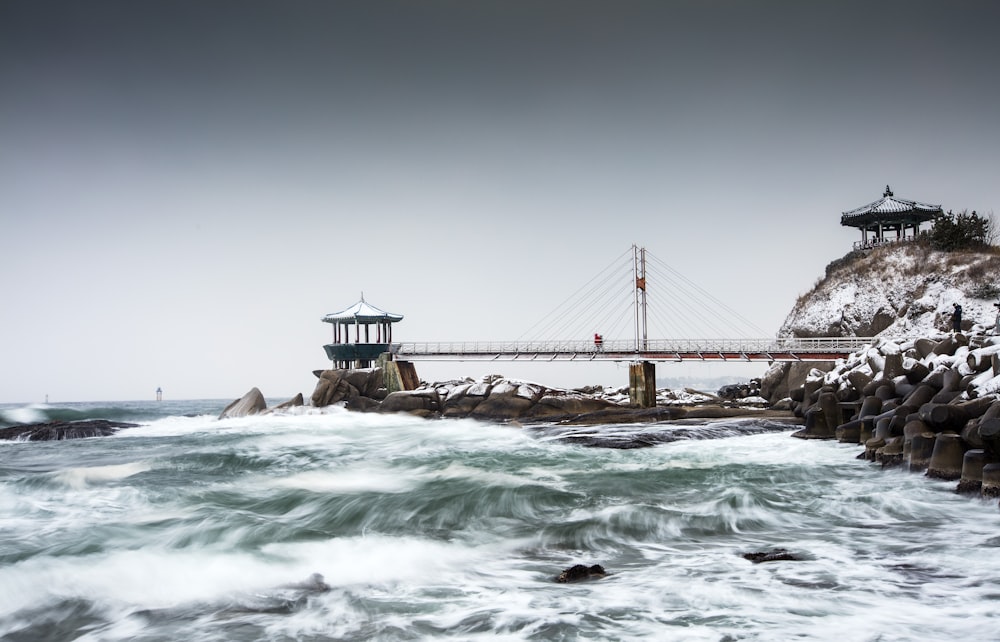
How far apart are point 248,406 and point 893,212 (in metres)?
44.7

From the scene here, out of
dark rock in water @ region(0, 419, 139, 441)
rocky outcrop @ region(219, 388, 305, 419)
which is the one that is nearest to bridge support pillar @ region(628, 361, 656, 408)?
rocky outcrop @ region(219, 388, 305, 419)

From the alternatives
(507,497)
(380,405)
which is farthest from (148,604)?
(380,405)

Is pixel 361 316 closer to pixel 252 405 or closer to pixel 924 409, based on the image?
pixel 252 405

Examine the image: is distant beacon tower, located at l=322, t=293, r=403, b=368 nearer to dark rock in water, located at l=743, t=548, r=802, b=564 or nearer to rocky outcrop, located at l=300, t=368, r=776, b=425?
rocky outcrop, located at l=300, t=368, r=776, b=425

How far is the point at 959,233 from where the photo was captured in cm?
4169

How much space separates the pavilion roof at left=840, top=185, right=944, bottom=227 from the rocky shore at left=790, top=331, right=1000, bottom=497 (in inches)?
1101

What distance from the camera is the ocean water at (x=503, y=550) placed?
7.24m

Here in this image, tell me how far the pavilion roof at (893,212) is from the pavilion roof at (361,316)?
3293cm

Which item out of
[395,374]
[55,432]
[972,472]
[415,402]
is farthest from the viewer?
[395,374]

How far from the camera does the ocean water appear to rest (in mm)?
7238

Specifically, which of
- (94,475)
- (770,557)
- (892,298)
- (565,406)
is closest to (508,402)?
(565,406)

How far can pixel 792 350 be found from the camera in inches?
1328

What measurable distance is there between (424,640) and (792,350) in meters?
30.6

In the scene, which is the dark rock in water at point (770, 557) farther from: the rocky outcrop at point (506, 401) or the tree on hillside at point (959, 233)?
the tree on hillside at point (959, 233)
